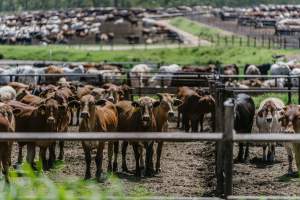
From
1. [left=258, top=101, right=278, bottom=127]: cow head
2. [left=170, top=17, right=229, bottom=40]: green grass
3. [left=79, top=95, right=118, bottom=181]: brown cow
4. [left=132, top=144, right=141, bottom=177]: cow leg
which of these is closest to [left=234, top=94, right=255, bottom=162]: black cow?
[left=258, top=101, right=278, bottom=127]: cow head

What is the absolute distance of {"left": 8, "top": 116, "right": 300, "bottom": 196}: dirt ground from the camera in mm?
12648

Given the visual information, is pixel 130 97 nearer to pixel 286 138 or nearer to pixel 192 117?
pixel 192 117

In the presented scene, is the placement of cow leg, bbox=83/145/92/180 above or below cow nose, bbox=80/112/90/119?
below

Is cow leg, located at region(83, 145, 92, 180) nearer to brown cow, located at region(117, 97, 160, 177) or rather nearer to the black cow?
brown cow, located at region(117, 97, 160, 177)

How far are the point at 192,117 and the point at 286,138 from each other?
13.5 m

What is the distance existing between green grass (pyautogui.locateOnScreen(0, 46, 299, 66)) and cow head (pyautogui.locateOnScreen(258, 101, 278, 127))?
1031 inches

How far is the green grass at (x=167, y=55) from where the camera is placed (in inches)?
1774

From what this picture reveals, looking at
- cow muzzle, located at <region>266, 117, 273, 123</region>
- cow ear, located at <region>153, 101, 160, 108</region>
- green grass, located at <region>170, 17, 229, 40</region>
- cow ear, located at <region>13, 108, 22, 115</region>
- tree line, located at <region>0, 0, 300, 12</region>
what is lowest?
cow muzzle, located at <region>266, 117, 273, 123</region>

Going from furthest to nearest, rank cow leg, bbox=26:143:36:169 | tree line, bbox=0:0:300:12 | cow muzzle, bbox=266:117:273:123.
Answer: tree line, bbox=0:0:300:12
cow muzzle, bbox=266:117:273:123
cow leg, bbox=26:143:36:169

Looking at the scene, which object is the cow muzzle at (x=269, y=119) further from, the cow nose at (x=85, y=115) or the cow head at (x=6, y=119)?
the cow head at (x=6, y=119)

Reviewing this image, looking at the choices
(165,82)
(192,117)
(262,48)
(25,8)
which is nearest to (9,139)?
(192,117)

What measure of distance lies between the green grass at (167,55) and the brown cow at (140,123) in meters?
27.4

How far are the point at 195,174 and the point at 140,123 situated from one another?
4.85 feet

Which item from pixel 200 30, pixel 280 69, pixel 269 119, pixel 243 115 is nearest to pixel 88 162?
pixel 269 119
